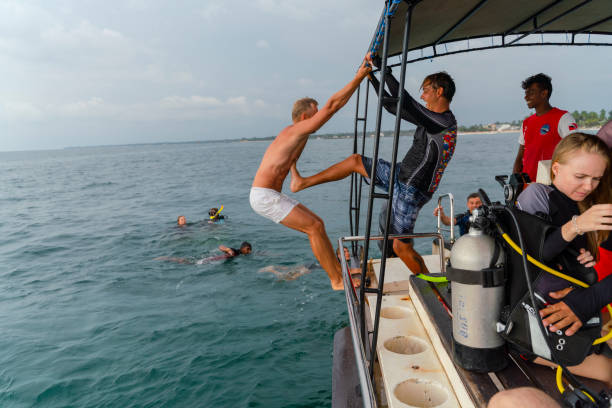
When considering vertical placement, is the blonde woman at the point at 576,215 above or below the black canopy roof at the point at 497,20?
below

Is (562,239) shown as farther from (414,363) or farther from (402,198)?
(402,198)

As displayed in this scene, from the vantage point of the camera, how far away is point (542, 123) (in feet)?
16.1

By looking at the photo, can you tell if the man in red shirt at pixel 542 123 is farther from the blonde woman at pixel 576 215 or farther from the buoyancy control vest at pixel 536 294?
the buoyancy control vest at pixel 536 294

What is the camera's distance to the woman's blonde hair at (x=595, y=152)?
76.1 inches

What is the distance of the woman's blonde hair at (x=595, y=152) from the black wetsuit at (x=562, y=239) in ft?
0.22

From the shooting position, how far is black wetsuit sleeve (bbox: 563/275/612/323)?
180cm

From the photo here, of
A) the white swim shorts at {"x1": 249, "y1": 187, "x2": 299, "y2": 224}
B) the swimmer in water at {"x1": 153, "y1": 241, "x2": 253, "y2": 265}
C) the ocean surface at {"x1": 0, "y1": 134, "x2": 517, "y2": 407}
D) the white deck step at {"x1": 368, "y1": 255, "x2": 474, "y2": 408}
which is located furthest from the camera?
the swimmer in water at {"x1": 153, "y1": 241, "x2": 253, "y2": 265}

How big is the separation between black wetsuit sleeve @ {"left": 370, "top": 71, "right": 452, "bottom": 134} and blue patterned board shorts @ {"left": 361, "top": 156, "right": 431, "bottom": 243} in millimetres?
544

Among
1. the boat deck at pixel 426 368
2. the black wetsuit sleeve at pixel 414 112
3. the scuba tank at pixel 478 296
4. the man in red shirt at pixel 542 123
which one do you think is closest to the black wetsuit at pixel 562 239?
the scuba tank at pixel 478 296

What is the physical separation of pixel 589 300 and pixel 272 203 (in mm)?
2925

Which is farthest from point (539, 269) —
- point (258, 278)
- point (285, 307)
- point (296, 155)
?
point (258, 278)

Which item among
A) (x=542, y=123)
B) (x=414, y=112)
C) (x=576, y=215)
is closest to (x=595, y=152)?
(x=576, y=215)

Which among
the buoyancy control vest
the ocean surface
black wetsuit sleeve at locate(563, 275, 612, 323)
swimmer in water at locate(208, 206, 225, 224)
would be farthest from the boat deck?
swimmer in water at locate(208, 206, 225, 224)

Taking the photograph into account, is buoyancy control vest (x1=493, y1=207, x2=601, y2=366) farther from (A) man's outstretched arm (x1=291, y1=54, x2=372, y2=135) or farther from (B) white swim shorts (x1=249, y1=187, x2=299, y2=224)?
(B) white swim shorts (x1=249, y1=187, x2=299, y2=224)
